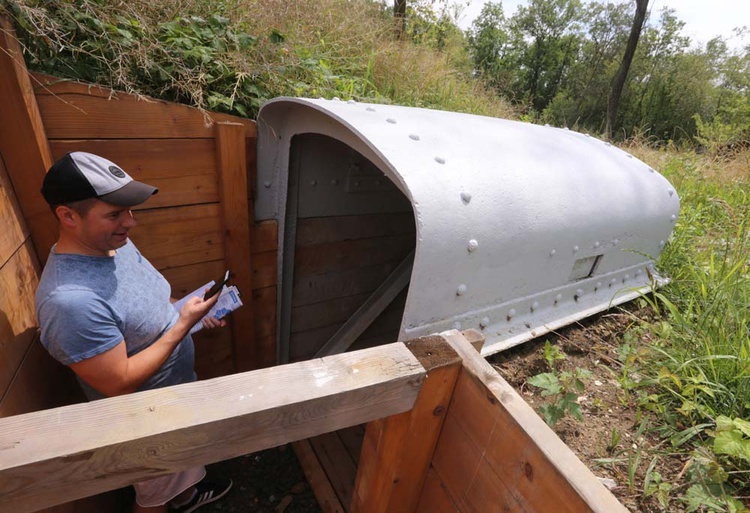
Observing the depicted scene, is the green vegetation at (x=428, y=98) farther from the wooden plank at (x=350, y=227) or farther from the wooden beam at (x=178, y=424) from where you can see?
the wooden beam at (x=178, y=424)

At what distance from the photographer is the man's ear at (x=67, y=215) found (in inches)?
53.1

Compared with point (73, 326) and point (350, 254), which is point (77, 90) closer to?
point (73, 326)

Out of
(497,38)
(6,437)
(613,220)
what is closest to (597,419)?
(613,220)

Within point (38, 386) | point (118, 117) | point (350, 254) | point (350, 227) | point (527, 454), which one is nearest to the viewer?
point (527, 454)

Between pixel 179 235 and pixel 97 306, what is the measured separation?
0.90 meters

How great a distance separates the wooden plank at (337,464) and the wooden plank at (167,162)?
5.40ft

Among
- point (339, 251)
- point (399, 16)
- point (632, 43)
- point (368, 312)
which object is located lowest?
point (368, 312)

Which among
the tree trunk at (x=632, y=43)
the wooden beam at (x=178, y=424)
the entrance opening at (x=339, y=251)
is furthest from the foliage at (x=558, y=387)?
the tree trunk at (x=632, y=43)

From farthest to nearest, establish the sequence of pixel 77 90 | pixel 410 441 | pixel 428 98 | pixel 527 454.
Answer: pixel 428 98
pixel 77 90
pixel 410 441
pixel 527 454

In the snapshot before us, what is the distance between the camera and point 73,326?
129cm

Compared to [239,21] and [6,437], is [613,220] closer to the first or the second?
[6,437]

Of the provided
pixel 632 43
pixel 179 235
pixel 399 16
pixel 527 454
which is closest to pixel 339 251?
pixel 179 235

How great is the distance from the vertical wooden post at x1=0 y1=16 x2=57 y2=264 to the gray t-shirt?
394 millimetres

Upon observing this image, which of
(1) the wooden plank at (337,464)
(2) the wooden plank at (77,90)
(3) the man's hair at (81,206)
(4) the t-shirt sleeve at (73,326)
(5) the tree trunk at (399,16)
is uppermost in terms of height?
(5) the tree trunk at (399,16)
